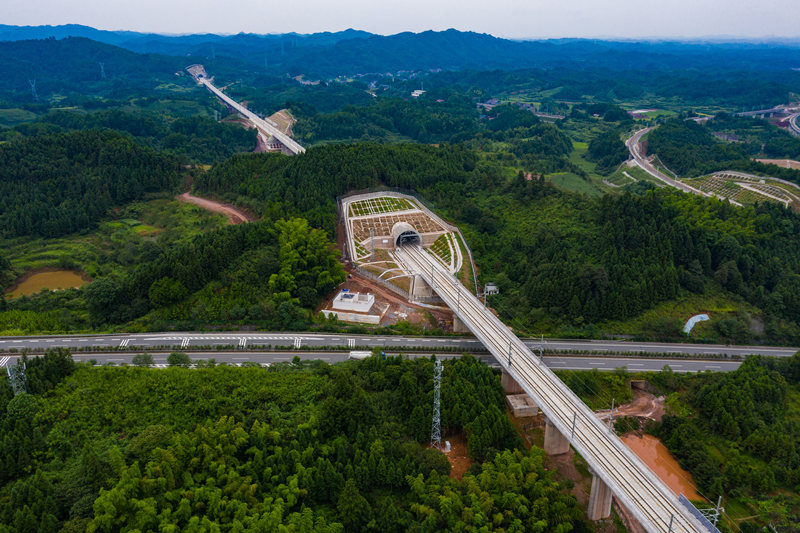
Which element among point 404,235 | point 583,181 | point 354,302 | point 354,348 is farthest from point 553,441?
point 583,181

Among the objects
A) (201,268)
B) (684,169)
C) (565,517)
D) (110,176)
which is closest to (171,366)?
(201,268)

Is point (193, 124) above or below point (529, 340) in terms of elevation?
above

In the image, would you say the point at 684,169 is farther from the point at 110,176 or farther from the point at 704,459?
the point at 110,176

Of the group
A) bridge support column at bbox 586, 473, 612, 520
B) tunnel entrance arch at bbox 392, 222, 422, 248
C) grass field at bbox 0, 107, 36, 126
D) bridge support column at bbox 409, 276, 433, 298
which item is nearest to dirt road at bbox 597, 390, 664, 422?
bridge support column at bbox 586, 473, 612, 520

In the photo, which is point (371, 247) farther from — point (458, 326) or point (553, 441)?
point (553, 441)

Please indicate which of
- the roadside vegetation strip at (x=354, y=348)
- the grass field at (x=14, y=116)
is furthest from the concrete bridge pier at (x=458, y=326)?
the grass field at (x=14, y=116)

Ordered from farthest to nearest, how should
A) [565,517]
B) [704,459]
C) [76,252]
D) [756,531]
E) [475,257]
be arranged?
[76,252] → [475,257] → [704,459] → [756,531] → [565,517]

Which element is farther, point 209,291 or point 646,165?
point 646,165

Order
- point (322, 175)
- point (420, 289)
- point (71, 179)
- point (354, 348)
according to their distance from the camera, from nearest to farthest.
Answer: point (354, 348), point (420, 289), point (322, 175), point (71, 179)
